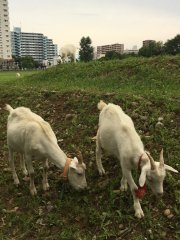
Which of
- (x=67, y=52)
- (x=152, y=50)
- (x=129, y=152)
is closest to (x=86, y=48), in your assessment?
(x=152, y=50)

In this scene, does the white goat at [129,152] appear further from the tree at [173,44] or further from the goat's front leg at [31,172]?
the tree at [173,44]

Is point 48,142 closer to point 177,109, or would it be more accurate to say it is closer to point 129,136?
point 129,136

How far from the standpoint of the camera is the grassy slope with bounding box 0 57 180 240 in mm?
7023

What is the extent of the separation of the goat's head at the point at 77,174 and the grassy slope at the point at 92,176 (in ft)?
0.83

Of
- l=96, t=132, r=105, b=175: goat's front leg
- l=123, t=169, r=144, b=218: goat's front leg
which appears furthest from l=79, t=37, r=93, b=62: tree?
l=123, t=169, r=144, b=218: goat's front leg

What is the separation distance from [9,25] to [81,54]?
128 meters

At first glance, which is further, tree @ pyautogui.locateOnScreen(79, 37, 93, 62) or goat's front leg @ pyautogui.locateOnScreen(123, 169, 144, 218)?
tree @ pyautogui.locateOnScreen(79, 37, 93, 62)

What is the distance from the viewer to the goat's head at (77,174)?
24.8ft

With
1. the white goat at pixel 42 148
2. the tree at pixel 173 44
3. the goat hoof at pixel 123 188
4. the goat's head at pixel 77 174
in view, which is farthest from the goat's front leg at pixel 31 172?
the tree at pixel 173 44

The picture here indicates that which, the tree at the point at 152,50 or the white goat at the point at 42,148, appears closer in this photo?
the white goat at the point at 42,148

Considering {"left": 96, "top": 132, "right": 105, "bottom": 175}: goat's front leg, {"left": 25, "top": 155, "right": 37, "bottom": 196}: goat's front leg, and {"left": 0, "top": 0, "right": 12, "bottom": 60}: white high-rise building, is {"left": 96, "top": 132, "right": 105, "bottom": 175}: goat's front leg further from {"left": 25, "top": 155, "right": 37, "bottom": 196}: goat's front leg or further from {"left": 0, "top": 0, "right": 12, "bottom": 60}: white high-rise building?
{"left": 0, "top": 0, "right": 12, "bottom": 60}: white high-rise building

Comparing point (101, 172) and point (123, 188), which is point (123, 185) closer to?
point (123, 188)

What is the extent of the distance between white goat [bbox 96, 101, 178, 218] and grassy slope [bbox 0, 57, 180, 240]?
398mm

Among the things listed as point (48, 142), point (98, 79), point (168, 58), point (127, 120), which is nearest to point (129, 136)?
point (127, 120)
